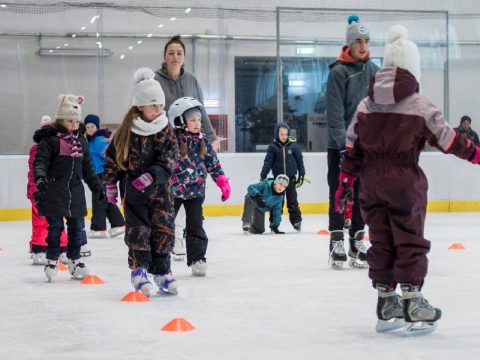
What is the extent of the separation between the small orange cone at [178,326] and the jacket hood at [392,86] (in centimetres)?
123

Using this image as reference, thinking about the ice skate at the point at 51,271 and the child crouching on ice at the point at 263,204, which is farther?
the child crouching on ice at the point at 263,204

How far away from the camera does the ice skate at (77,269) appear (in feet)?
21.5

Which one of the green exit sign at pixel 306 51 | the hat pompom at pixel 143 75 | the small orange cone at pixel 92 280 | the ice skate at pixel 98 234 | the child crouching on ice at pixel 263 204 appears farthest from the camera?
the green exit sign at pixel 306 51

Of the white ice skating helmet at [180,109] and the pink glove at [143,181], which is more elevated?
the white ice skating helmet at [180,109]

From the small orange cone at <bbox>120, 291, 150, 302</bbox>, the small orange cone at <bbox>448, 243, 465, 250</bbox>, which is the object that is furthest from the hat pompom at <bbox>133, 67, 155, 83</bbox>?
the small orange cone at <bbox>448, 243, 465, 250</bbox>

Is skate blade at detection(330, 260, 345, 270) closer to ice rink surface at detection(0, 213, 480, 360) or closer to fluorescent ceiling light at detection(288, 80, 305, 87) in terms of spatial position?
ice rink surface at detection(0, 213, 480, 360)

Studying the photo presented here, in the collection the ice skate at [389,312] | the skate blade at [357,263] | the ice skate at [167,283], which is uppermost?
the ice skate at [389,312]

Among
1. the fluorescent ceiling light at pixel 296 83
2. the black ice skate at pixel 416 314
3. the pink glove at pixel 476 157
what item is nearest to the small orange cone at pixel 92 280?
the black ice skate at pixel 416 314

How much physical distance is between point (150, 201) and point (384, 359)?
2.19 metres

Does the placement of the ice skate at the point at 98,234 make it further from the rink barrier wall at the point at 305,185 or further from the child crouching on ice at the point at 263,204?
the rink barrier wall at the point at 305,185

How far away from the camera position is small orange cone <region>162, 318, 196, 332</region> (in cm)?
451

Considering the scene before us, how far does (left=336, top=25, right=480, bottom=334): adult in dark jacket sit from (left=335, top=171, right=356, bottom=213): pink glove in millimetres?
200

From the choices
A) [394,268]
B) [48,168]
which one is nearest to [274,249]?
[48,168]

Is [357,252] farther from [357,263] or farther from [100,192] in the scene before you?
[100,192]
